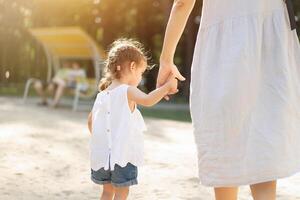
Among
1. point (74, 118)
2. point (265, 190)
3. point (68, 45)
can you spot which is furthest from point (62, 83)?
point (265, 190)

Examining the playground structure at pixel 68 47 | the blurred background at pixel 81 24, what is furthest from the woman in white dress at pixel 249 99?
the blurred background at pixel 81 24

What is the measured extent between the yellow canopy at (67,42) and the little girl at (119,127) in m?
10.7

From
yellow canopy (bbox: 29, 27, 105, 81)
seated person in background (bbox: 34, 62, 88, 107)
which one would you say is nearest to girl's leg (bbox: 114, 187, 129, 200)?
seated person in background (bbox: 34, 62, 88, 107)

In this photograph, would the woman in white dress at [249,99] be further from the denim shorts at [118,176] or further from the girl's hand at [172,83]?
the denim shorts at [118,176]

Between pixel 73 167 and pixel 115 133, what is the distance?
2252 mm

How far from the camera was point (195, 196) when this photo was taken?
448 cm

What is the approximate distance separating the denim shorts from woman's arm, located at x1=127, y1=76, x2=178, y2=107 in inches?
13.6

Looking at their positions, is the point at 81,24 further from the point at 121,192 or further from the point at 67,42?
the point at 121,192

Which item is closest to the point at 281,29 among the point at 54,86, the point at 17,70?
the point at 54,86

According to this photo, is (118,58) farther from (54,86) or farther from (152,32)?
(152,32)

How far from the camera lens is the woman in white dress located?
101 inches

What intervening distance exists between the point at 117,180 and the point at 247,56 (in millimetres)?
1116

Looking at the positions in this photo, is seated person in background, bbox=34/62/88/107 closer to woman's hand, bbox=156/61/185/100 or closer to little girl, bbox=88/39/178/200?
little girl, bbox=88/39/178/200

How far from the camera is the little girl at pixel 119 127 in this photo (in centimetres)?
339
